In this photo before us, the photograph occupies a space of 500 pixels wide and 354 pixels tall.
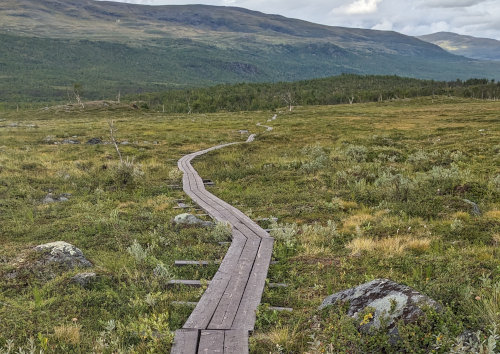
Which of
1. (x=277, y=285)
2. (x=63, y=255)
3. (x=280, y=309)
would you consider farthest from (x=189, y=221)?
(x=280, y=309)

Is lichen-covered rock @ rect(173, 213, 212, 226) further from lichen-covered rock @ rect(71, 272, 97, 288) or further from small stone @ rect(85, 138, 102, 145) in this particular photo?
small stone @ rect(85, 138, 102, 145)

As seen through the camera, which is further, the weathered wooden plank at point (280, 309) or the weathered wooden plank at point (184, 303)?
the weathered wooden plank at point (184, 303)

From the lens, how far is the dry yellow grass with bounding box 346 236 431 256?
9.02m

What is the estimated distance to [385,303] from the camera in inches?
214

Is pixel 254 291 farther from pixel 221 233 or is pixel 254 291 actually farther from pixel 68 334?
pixel 221 233

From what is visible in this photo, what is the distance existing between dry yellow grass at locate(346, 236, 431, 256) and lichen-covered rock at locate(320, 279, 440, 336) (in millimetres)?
3075

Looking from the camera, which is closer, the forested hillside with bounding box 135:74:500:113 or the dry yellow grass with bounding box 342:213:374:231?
the dry yellow grass with bounding box 342:213:374:231

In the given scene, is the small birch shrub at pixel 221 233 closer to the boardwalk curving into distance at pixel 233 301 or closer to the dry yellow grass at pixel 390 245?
the boardwalk curving into distance at pixel 233 301

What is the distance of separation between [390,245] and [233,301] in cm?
475

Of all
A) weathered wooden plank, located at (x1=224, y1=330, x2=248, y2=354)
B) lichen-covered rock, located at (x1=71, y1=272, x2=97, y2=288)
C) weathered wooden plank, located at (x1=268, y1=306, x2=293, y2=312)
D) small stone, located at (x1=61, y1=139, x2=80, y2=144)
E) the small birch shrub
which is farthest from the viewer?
small stone, located at (x1=61, y1=139, x2=80, y2=144)

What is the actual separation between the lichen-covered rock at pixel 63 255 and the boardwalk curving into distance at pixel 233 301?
12.1ft

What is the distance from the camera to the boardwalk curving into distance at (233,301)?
5.59m

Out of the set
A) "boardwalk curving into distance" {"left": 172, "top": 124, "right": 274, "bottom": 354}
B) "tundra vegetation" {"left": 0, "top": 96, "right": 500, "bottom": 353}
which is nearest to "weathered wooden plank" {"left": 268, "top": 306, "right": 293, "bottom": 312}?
"tundra vegetation" {"left": 0, "top": 96, "right": 500, "bottom": 353}

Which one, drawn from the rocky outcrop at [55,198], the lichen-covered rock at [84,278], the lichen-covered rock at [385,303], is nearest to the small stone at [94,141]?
the rocky outcrop at [55,198]
